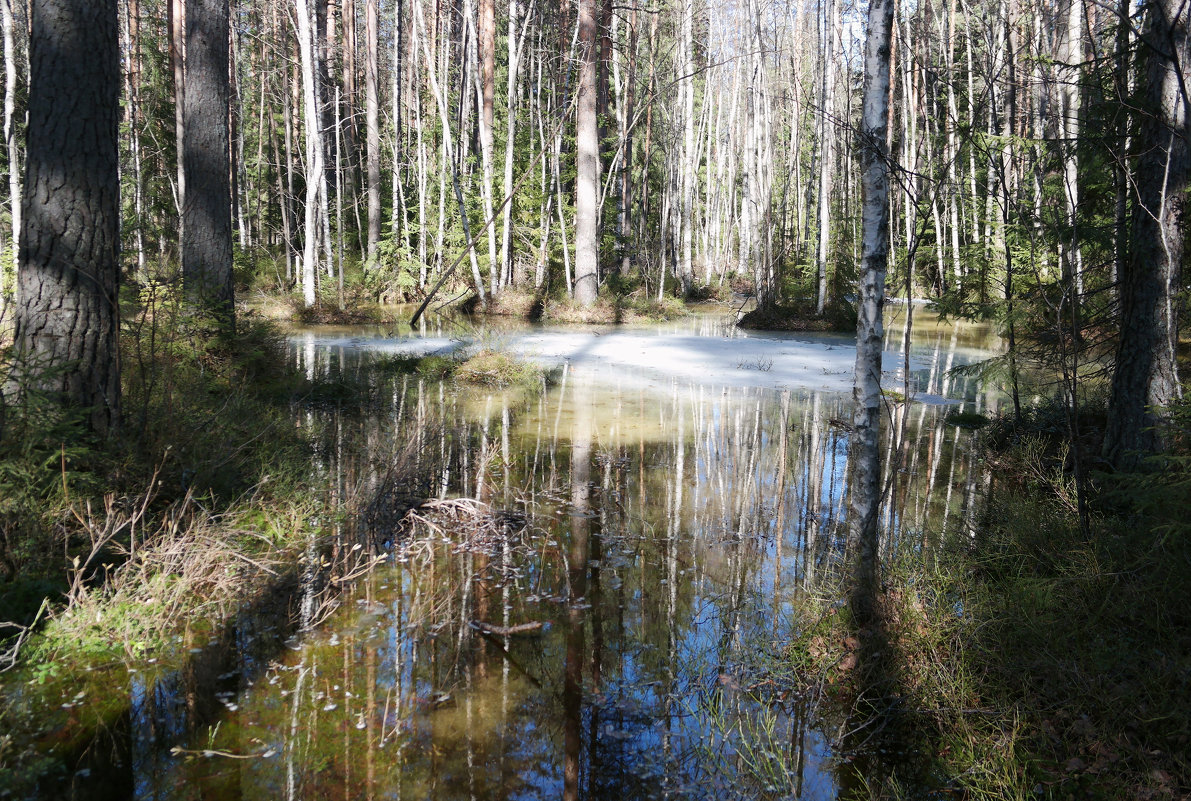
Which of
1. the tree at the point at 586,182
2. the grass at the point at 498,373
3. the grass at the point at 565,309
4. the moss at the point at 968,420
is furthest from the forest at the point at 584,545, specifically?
the tree at the point at 586,182

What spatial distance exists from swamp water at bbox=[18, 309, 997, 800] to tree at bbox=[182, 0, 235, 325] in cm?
284

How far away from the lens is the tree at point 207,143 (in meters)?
9.69

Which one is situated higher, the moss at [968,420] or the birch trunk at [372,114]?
the birch trunk at [372,114]

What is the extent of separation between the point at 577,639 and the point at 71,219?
429 centimetres

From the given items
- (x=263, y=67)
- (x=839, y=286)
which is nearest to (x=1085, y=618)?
(x=839, y=286)

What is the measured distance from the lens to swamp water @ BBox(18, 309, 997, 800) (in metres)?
3.32

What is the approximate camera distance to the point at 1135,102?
6.24 m

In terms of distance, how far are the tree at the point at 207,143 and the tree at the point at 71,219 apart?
4.42 metres

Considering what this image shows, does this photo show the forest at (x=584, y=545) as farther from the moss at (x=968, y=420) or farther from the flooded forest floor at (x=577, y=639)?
the moss at (x=968, y=420)

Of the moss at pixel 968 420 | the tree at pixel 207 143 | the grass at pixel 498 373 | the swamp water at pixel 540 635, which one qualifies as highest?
the tree at pixel 207 143

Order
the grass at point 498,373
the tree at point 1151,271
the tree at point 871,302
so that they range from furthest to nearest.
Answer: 1. the grass at point 498,373
2. the tree at point 1151,271
3. the tree at point 871,302

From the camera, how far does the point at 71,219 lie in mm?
5102

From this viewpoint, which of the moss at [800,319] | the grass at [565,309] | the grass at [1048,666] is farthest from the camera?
the grass at [565,309]

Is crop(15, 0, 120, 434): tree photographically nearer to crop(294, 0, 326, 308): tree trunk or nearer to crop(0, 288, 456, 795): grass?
crop(0, 288, 456, 795): grass
